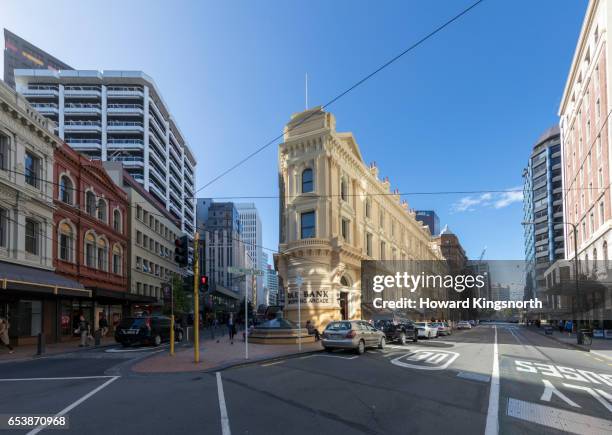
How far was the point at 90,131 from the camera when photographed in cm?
7325

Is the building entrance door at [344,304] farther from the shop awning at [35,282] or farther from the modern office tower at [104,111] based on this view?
the modern office tower at [104,111]

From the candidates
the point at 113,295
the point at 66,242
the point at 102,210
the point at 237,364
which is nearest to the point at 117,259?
the point at 102,210

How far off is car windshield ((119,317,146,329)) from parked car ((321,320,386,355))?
31.6 feet

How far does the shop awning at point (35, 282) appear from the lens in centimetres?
2061

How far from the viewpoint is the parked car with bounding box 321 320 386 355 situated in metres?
18.6

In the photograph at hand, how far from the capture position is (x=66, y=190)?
101 feet

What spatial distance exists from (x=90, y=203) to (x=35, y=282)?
1280 cm

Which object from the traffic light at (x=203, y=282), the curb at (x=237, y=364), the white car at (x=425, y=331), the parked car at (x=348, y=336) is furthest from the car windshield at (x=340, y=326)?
the white car at (x=425, y=331)

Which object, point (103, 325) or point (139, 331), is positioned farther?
point (103, 325)

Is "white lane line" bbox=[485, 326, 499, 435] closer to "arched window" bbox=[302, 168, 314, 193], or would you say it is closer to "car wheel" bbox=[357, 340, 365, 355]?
"car wheel" bbox=[357, 340, 365, 355]

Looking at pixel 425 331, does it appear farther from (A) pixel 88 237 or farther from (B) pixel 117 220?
(B) pixel 117 220

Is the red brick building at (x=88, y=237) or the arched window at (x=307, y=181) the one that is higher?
the arched window at (x=307, y=181)

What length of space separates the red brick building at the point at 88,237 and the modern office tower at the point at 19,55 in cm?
7242

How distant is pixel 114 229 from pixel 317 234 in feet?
57.9
